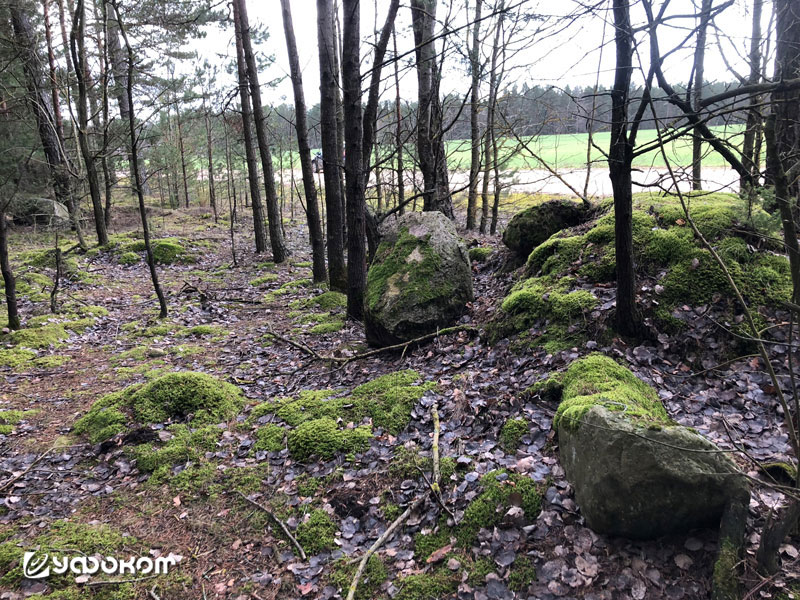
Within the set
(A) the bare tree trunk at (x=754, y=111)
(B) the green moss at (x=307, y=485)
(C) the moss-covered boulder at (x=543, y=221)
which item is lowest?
(B) the green moss at (x=307, y=485)

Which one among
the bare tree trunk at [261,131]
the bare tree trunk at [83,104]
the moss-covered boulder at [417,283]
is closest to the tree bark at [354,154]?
the moss-covered boulder at [417,283]

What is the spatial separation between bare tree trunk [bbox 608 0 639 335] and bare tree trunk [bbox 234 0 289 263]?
11435 millimetres

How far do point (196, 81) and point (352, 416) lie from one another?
27.0m

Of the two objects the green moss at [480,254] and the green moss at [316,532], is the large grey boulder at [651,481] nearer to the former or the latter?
the green moss at [316,532]

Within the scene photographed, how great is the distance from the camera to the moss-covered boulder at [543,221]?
25.0 ft

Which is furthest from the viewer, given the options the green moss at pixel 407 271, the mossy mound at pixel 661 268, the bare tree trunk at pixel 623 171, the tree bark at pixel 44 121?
the tree bark at pixel 44 121

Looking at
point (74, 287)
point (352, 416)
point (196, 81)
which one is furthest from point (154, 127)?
point (352, 416)

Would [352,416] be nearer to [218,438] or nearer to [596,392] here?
[218,438]

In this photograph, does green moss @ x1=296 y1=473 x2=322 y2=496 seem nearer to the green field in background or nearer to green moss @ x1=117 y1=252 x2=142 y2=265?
the green field in background

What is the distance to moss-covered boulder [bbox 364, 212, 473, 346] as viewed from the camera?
6.48m

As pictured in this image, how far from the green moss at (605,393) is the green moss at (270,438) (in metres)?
2.82

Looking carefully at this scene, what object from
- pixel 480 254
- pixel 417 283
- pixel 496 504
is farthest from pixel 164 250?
pixel 496 504

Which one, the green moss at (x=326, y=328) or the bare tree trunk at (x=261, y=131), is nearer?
the green moss at (x=326, y=328)

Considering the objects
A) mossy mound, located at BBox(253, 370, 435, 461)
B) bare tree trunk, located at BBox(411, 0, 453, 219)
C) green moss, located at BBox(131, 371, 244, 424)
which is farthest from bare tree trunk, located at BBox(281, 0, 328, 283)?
mossy mound, located at BBox(253, 370, 435, 461)
